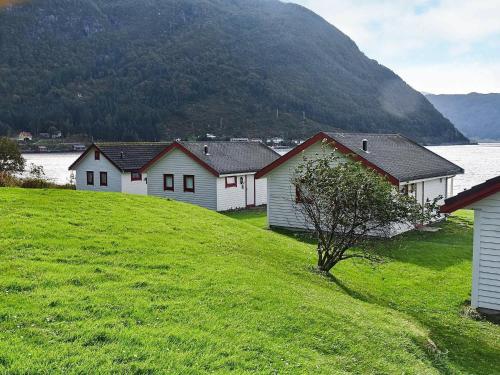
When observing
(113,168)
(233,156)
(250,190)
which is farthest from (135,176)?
(250,190)

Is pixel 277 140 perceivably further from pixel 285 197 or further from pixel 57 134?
pixel 285 197

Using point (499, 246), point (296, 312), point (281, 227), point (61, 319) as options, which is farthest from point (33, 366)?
point (281, 227)

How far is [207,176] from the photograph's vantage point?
3359 cm

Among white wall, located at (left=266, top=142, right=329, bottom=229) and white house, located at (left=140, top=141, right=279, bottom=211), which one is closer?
white wall, located at (left=266, top=142, right=329, bottom=229)

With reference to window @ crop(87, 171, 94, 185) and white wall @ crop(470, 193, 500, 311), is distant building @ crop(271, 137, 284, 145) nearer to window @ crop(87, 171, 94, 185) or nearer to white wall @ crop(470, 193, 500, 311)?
window @ crop(87, 171, 94, 185)

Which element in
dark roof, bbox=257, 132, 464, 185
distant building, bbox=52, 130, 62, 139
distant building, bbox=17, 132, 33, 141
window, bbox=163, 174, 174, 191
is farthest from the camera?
distant building, bbox=52, 130, 62, 139

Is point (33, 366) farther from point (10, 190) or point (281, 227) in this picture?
point (281, 227)

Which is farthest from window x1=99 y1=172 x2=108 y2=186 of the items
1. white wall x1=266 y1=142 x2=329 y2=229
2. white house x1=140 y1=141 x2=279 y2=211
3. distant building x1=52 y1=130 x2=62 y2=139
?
distant building x1=52 y1=130 x2=62 y2=139

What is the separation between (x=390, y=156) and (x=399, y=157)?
3.08ft

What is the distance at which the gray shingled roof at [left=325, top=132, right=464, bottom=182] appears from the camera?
2499cm

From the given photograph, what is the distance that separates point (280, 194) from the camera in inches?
1052

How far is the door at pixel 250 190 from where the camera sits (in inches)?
1407

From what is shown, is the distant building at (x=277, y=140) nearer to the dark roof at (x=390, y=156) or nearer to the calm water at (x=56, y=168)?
the calm water at (x=56, y=168)

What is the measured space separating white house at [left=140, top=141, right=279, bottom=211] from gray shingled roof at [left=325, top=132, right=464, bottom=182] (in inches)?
368
